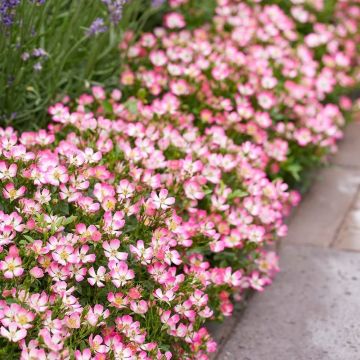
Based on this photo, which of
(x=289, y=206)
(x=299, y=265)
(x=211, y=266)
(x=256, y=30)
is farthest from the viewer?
(x=256, y=30)

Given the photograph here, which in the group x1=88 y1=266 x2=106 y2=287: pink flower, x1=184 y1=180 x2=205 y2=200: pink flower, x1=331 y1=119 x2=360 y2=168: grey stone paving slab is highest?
x1=88 y1=266 x2=106 y2=287: pink flower

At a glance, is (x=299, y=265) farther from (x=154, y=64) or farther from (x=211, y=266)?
(x=154, y=64)

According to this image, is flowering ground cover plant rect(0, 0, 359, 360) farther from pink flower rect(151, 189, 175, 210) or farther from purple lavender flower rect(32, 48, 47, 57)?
purple lavender flower rect(32, 48, 47, 57)

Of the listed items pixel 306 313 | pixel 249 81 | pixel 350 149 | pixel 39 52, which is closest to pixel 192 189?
pixel 306 313

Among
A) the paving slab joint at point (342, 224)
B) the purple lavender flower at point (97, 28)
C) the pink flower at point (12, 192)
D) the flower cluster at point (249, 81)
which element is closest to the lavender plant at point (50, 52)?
the purple lavender flower at point (97, 28)

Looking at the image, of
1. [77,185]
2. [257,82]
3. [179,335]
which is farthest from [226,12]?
[179,335]

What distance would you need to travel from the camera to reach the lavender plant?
3494mm

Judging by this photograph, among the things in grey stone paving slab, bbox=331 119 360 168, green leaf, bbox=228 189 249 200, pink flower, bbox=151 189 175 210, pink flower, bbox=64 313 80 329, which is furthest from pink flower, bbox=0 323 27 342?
grey stone paving slab, bbox=331 119 360 168

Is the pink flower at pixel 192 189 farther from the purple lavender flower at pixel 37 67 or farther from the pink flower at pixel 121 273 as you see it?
the purple lavender flower at pixel 37 67

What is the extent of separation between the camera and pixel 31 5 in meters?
3.52

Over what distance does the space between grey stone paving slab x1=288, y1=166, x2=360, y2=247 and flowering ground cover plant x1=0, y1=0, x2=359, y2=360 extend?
0.46 feet

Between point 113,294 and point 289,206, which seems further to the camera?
point 289,206

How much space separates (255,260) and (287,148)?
2.98 feet

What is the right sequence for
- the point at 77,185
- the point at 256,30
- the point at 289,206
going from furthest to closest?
the point at 256,30 → the point at 289,206 → the point at 77,185
